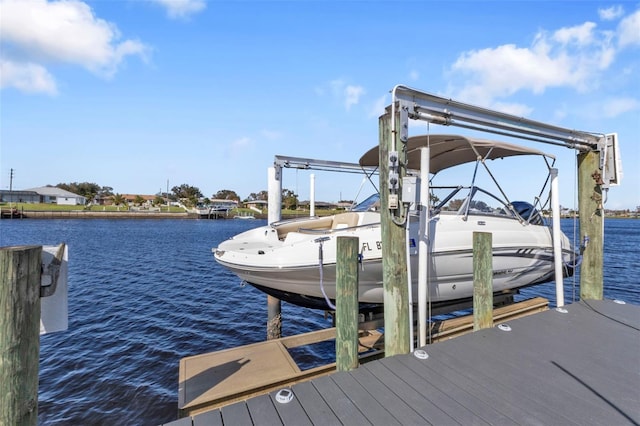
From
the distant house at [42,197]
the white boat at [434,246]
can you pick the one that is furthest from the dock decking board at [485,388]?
the distant house at [42,197]

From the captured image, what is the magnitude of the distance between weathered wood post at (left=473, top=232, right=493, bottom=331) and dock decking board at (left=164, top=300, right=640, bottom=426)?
286mm

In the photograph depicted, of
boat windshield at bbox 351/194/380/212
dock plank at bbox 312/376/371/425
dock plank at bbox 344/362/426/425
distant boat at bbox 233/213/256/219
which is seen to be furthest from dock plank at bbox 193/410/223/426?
distant boat at bbox 233/213/256/219

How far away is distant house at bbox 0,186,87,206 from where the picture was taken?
2792 inches

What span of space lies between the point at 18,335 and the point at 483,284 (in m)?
4.38

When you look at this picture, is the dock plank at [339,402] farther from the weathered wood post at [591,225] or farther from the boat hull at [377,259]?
the weathered wood post at [591,225]

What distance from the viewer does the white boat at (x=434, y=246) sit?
4.47m

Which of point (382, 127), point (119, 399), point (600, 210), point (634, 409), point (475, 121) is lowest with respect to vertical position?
point (119, 399)

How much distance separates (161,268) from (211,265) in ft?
7.17

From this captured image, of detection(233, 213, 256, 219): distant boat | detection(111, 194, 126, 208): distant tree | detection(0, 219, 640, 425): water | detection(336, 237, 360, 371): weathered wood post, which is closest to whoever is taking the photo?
detection(336, 237, 360, 371): weathered wood post

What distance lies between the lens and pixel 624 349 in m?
3.52

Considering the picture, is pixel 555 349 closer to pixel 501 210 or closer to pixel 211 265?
pixel 501 210

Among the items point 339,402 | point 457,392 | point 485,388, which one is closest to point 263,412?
point 339,402

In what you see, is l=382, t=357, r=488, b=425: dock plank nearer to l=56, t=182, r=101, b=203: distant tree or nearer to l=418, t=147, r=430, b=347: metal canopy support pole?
l=418, t=147, r=430, b=347: metal canopy support pole

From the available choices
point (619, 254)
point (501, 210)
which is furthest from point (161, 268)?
point (619, 254)
